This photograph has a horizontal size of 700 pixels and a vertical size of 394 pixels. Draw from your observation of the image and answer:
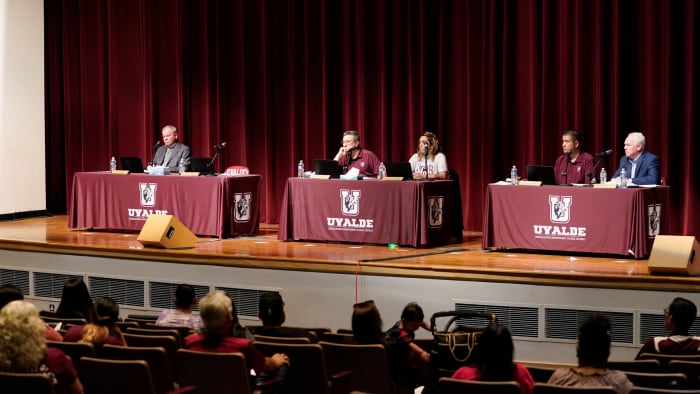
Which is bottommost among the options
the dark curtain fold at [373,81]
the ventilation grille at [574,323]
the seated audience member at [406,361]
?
the ventilation grille at [574,323]

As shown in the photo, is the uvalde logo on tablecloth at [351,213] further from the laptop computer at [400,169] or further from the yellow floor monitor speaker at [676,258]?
the yellow floor monitor speaker at [676,258]

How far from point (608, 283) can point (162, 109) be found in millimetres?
7656

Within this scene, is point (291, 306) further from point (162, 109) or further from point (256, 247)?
point (162, 109)

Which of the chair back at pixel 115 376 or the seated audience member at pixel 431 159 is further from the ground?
the seated audience member at pixel 431 159

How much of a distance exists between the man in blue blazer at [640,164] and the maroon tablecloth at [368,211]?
1.72m

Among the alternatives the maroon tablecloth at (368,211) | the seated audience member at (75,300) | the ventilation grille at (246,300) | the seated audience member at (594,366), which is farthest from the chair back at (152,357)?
the maroon tablecloth at (368,211)

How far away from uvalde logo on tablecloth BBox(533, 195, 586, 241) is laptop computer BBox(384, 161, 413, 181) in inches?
53.6

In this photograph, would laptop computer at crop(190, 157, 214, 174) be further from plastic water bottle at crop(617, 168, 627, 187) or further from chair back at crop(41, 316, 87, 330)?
chair back at crop(41, 316, 87, 330)

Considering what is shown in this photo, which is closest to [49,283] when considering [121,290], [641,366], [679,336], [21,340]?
[121,290]

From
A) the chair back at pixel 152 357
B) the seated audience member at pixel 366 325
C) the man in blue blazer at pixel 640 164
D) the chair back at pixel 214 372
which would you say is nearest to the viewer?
the chair back at pixel 214 372

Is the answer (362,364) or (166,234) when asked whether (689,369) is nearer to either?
(362,364)

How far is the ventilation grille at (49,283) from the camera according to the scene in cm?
965

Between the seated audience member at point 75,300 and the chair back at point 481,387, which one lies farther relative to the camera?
the seated audience member at point 75,300

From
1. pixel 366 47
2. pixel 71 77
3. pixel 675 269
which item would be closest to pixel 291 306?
pixel 675 269
